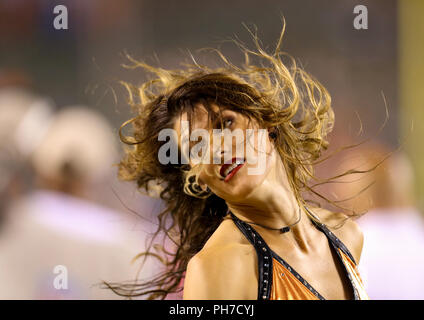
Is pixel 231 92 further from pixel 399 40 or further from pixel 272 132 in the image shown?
pixel 399 40

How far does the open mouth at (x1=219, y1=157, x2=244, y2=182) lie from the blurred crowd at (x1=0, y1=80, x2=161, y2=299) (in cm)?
148

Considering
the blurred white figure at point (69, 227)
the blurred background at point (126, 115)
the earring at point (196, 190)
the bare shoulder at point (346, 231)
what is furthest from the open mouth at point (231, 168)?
the blurred background at point (126, 115)

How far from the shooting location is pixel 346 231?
1.59 meters

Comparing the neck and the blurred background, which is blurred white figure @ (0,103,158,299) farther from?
the neck

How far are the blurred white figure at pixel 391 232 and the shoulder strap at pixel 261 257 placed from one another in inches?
53.6

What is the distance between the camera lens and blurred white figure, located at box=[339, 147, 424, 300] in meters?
2.78

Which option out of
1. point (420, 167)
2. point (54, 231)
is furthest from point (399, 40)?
point (54, 231)

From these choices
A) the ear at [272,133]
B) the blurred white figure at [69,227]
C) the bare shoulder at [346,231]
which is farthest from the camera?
the blurred white figure at [69,227]

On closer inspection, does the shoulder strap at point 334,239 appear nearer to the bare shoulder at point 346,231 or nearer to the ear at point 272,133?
the bare shoulder at point 346,231

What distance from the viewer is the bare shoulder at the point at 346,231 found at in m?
1.57

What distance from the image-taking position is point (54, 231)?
2.79 metres

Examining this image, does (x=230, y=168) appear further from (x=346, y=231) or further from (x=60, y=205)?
(x=60, y=205)

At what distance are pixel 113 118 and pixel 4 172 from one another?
66cm

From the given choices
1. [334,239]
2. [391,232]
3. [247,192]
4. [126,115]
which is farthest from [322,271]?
[126,115]
